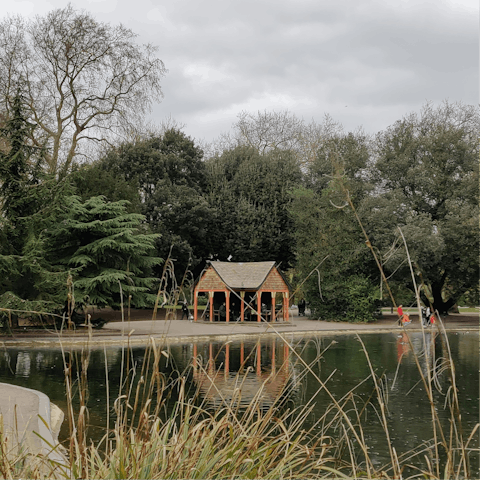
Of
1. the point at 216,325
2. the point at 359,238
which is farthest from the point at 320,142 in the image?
the point at 216,325

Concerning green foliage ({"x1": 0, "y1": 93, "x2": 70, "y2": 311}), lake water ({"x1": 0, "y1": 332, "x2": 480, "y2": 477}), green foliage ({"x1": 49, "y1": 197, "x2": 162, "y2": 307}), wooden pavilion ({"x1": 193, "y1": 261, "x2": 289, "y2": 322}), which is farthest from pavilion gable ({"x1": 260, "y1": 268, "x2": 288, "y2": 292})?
green foliage ({"x1": 0, "y1": 93, "x2": 70, "y2": 311})

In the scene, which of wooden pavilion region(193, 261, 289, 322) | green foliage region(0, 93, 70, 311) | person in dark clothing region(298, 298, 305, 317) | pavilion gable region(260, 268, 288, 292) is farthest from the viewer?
person in dark clothing region(298, 298, 305, 317)

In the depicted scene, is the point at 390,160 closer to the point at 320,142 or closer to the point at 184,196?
the point at 320,142

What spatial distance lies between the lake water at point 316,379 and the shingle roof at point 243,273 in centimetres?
810

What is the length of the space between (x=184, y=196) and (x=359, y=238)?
10.4 meters

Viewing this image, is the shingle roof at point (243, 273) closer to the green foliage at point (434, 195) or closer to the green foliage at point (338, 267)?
the green foliage at point (338, 267)

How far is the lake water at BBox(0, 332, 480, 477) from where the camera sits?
26.6ft

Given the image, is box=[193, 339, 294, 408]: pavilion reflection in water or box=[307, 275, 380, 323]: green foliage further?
box=[307, 275, 380, 323]: green foliage

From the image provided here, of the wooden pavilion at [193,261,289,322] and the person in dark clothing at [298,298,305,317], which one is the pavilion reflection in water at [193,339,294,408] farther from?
the person in dark clothing at [298,298,305,317]

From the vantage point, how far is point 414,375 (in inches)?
557

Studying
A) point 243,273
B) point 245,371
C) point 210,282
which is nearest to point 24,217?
point 210,282

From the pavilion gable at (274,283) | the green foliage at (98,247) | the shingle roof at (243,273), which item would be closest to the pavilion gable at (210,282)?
the shingle roof at (243,273)

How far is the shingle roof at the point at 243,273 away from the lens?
3002 centimetres

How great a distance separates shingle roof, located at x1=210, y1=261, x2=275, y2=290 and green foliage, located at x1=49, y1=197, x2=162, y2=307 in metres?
5.42
